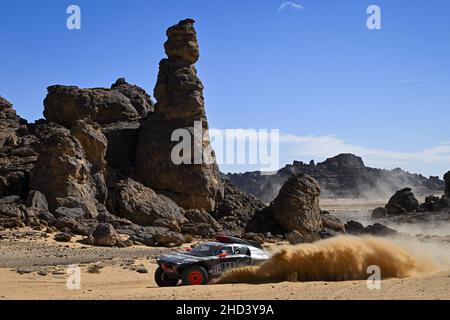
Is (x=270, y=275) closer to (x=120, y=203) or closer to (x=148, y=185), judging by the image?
(x=120, y=203)

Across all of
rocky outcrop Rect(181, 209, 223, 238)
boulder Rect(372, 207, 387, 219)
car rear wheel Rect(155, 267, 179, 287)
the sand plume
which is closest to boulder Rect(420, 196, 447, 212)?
boulder Rect(372, 207, 387, 219)

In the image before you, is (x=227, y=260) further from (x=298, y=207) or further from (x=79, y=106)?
(x=79, y=106)

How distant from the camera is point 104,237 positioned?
2688 centimetres

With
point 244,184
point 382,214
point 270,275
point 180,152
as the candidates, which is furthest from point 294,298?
point 244,184

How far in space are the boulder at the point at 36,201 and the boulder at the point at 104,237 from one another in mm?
4738

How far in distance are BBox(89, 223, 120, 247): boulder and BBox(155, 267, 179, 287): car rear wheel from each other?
445 inches

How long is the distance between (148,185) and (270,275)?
84.0 ft

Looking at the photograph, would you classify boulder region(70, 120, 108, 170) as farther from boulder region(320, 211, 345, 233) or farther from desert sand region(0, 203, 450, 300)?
boulder region(320, 211, 345, 233)

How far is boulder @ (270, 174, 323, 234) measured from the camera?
39406mm

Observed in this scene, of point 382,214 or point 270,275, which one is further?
point 382,214

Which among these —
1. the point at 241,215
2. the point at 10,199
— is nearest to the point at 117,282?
the point at 10,199

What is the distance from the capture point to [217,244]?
16.6m

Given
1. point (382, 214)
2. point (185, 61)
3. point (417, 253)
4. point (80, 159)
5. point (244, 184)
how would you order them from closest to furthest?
1. point (417, 253)
2. point (80, 159)
3. point (185, 61)
4. point (382, 214)
5. point (244, 184)
